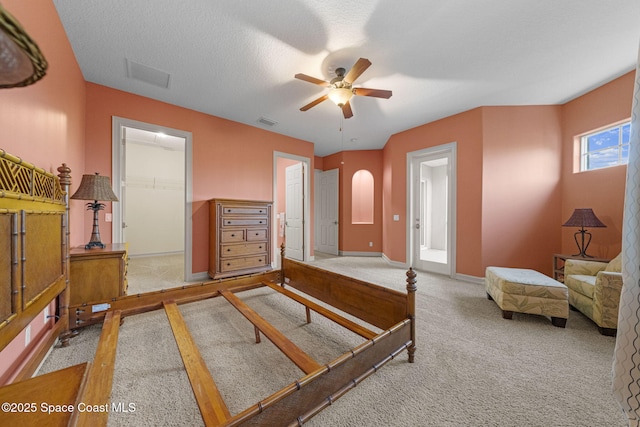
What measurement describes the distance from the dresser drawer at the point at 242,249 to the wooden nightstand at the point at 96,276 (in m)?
1.43

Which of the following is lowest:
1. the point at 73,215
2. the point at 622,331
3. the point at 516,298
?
the point at 516,298

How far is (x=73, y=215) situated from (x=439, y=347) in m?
3.91

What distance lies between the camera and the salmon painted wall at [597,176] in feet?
9.50

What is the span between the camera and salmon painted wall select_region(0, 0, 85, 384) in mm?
1367

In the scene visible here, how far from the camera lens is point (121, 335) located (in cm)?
205

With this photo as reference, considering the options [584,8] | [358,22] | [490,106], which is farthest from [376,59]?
[490,106]

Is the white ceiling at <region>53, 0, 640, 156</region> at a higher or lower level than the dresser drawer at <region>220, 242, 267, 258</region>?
higher

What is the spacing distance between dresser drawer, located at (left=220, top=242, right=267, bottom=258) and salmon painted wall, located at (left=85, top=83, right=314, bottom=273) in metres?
0.46

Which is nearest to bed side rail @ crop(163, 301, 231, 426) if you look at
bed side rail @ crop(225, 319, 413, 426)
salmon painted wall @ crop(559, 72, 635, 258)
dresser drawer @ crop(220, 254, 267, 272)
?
bed side rail @ crop(225, 319, 413, 426)

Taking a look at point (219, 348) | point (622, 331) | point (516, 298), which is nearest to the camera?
point (622, 331)

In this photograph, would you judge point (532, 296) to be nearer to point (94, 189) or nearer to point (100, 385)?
point (100, 385)

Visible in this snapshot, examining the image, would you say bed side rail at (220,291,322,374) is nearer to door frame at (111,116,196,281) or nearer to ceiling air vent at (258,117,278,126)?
door frame at (111,116,196,281)

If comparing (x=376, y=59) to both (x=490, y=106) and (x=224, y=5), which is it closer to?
(x=224, y=5)

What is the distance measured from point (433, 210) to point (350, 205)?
204 cm
